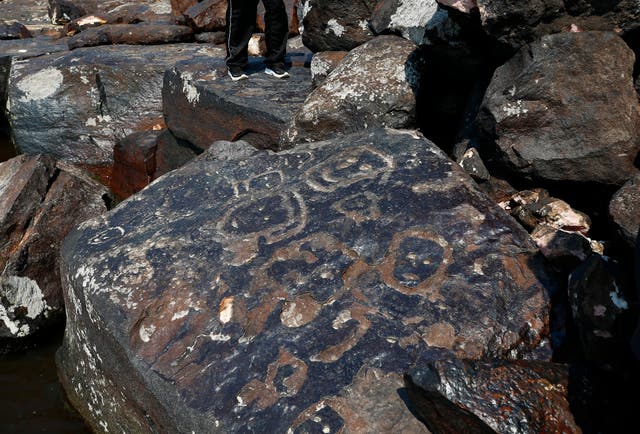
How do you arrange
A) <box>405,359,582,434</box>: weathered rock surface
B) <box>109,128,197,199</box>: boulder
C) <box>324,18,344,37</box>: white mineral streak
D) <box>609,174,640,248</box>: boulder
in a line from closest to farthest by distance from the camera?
<box>405,359,582,434</box>: weathered rock surface, <box>609,174,640,248</box>: boulder, <box>324,18,344,37</box>: white mineral streak, <box>109,128,197,199</box>: boulder

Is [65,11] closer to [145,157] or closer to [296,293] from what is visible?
[145,157]

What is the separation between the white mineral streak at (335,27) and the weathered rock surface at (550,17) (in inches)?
66.6

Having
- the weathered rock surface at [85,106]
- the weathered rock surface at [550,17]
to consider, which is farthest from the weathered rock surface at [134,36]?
the weathered rock surface at [550,17]

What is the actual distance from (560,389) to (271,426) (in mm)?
808

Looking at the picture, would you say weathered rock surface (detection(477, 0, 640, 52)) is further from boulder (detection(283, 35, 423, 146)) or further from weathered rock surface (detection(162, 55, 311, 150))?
weathered rock surface (detection(162, 55, 311, 150))

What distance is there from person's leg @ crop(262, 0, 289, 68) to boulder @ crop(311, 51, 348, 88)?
0.46 meters

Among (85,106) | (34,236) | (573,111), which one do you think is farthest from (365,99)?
(85,106)

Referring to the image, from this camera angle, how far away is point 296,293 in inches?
90.5

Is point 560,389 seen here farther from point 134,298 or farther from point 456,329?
point 134,298

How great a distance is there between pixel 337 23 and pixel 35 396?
295cm

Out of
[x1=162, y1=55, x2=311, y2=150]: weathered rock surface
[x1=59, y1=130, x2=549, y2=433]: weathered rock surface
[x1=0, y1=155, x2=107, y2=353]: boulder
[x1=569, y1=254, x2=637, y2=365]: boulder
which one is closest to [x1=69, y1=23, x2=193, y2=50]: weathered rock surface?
[x1=162, y1=55, x2=311, y2=150]: weathered rock surface

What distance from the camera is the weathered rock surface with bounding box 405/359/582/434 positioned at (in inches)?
66.4

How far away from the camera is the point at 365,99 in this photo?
357 cm

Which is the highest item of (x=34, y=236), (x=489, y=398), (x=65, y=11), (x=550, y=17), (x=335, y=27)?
(x=550, y=17)
